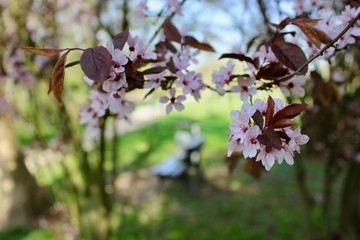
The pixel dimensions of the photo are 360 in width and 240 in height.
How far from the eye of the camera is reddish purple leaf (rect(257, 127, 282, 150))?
2.45ft

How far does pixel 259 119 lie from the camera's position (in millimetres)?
795

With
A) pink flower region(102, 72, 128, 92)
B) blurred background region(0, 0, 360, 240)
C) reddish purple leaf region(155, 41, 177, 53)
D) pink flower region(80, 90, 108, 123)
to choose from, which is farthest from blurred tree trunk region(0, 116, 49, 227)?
pink flower region(102, 72, 128, 92)

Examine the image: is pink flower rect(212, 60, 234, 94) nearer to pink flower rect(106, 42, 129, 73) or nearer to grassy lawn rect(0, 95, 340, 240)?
pink flower rect(106, 42, 129, 73)

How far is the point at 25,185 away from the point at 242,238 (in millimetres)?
2975

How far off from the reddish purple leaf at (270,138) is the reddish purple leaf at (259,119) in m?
0.02

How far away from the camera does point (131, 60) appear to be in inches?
40.1

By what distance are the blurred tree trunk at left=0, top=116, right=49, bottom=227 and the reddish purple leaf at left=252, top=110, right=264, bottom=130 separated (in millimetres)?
4803

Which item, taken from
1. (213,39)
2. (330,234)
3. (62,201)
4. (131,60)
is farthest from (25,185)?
(131,60)

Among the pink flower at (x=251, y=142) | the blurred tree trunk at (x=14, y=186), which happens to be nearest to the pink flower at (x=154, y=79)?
the pink flower at (x=251, y=142)

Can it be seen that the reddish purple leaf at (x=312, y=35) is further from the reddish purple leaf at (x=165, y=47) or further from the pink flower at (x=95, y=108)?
the pink flower at (x=95, y=108)

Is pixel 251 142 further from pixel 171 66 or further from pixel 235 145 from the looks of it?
pixel 171 66

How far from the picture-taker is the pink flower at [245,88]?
1.15 metres

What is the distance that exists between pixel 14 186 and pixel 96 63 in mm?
4798

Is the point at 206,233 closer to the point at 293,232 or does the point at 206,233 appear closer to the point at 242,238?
the point at 242,238
